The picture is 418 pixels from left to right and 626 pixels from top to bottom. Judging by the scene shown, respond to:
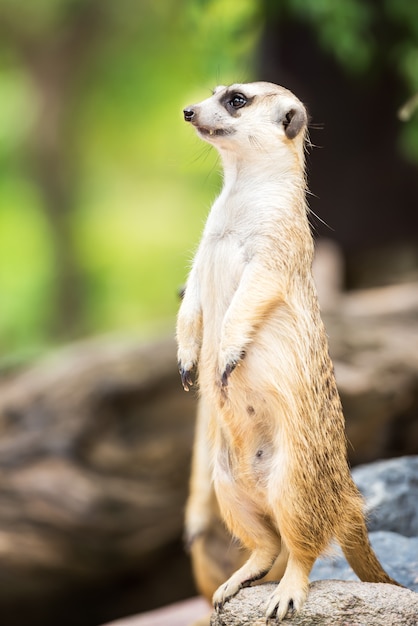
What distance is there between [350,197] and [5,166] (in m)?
9.92

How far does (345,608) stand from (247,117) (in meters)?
1.48

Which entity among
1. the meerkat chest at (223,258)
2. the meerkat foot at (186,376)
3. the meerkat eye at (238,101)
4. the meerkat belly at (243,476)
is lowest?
the meerkat belly at (243,476)

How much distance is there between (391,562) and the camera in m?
3.38

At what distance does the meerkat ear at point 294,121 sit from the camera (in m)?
2.67

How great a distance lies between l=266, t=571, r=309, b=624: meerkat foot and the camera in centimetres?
252

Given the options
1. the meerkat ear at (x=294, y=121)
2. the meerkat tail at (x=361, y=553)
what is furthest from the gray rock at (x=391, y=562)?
the meerkat ear at (x=294, y=121)

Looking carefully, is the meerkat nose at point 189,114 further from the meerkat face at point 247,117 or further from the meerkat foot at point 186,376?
the meerkat foot at point 186,376

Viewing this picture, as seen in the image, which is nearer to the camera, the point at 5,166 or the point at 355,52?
the point at 355,52

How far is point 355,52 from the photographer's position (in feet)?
23.1

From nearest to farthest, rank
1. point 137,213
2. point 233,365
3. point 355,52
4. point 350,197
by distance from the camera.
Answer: point 233,365 < point 355,52 < point 350,197 < point 137,213

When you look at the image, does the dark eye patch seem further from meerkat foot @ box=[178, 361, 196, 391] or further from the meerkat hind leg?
the meerkat hind leg

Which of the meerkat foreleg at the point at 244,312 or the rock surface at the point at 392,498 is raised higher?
the meerkat foreleg at the point at 244,312

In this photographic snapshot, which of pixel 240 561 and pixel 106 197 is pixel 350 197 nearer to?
pixel 240 561

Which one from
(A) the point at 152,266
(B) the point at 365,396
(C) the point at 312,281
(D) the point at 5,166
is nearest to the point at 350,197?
(B) the point at 365,396
